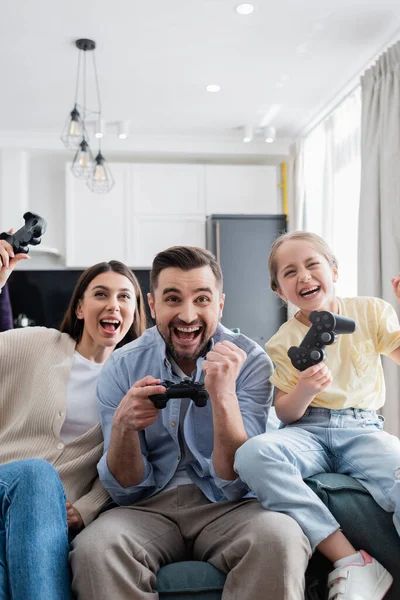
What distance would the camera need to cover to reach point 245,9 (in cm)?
322

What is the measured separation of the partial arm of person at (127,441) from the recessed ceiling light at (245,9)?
242 centimetres

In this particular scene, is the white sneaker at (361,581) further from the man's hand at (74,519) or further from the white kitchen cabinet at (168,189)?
the white kitchen cabinet at (168,189)

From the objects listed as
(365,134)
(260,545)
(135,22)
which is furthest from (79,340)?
(365,134)

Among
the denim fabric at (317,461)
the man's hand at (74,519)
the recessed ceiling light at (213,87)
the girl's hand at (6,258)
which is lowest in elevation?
the man's hand at (74,519)

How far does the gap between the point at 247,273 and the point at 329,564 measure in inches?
156

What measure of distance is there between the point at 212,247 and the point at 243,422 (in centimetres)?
376

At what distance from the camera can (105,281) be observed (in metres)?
1.97

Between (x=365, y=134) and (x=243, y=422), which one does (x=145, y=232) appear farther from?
(x=243, y=422)

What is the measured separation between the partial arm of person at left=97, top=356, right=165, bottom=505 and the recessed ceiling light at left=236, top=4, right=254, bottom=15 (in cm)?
242

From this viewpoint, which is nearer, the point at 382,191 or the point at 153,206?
the point at 382,191

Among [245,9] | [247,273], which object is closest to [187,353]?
[245,9]

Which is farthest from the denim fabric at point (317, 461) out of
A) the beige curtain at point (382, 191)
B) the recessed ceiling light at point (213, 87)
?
the recessed ceiling light at point (213, 87)

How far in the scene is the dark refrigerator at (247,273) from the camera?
5172mm

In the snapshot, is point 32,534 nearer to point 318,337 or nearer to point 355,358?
point 318,337
